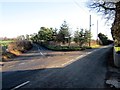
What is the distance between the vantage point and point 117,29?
26.8m

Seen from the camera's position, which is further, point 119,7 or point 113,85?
point 119,7

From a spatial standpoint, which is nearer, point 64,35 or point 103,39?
point 64,35

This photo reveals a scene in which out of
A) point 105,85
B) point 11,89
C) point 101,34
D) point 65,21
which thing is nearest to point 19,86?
point 11,89

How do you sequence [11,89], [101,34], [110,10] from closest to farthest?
[11,89], [110,10], [101,34]

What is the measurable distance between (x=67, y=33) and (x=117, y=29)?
173ft

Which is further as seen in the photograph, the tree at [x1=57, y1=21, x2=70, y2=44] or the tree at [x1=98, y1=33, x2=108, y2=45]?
the tree at [x1=98, y1=33, x2=108, y2=45]

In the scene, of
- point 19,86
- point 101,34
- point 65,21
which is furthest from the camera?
point 101,34

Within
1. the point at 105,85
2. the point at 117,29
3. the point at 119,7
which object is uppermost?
the point at 119,7

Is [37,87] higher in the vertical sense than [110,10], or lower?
lower

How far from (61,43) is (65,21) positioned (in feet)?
21.5

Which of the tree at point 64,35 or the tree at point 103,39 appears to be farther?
the tree at point 103,39

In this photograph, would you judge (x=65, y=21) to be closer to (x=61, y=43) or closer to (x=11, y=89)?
(x=61, y=43)

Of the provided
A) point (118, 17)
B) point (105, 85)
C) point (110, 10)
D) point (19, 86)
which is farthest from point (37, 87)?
point (110, 10)

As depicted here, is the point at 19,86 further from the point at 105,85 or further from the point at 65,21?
the point at 65,21
